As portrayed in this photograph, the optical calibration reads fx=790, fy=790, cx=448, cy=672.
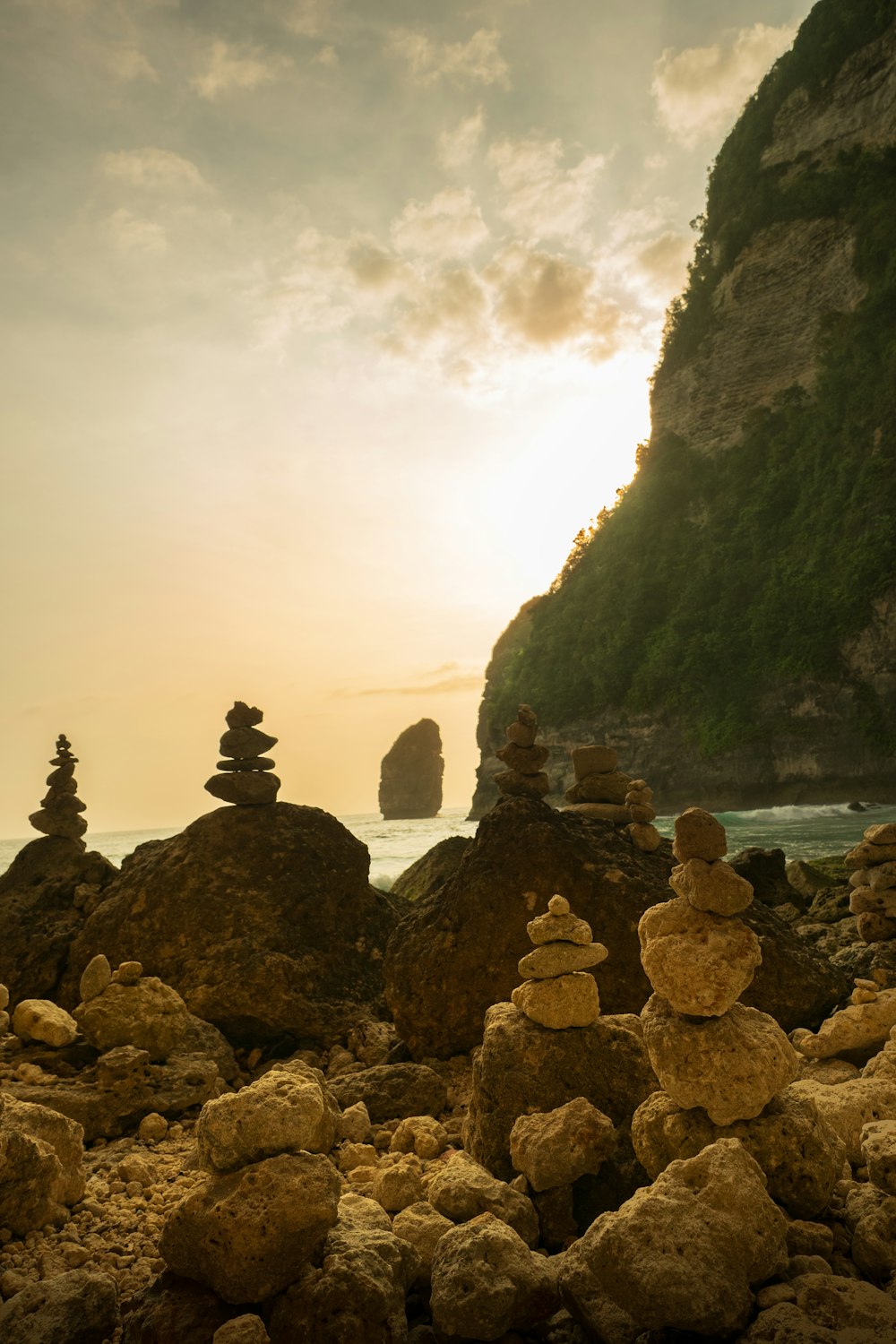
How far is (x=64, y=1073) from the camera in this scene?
18.8 ft

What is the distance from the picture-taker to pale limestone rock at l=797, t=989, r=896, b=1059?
526 cm

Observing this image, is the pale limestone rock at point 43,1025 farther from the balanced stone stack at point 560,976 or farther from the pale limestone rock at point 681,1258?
the pale limestone rock at point 681,1258

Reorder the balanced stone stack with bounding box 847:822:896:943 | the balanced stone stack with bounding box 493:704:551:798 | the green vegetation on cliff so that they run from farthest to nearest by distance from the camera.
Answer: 1. the green vegetation on cliff
2. the balanced stone stack with bounding box 493:704:551:798
3. the balanced stone stack with bounding box 847:822:896:943

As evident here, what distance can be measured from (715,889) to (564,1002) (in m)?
1.36

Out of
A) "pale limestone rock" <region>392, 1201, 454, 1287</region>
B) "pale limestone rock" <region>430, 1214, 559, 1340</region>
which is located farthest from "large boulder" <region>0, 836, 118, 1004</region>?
"pale limestone rock" <region>430, 1214, 559, 1340</region>

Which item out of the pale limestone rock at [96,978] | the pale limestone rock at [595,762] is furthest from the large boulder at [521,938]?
the pale limestone rock at [96,978]

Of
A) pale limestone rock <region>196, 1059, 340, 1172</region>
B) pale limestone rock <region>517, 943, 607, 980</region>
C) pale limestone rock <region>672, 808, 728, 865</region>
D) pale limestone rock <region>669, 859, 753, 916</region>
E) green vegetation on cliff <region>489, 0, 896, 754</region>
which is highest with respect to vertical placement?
green vegetation on cliff <region>489, 0, 896, 754</region>

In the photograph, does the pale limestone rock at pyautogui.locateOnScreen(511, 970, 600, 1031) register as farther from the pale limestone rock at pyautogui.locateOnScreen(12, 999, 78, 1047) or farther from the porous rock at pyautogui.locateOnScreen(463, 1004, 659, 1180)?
the pale limestone rock at pyautogui.locateOnScreen(12, 999, 78, 1047)

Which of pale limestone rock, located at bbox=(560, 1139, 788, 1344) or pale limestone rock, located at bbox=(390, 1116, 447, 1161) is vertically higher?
pale limestone rock, located at bbox=(560, 1139, 788, 1344)

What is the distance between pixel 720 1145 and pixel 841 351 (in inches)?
2107

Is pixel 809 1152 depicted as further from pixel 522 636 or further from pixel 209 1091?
pixel 522 636

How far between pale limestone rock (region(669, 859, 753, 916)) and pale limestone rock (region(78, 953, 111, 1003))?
4772 millimetres

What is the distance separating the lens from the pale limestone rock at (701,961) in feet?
12.4

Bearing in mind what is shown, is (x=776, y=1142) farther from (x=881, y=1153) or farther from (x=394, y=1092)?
(x=394, y=1092)
